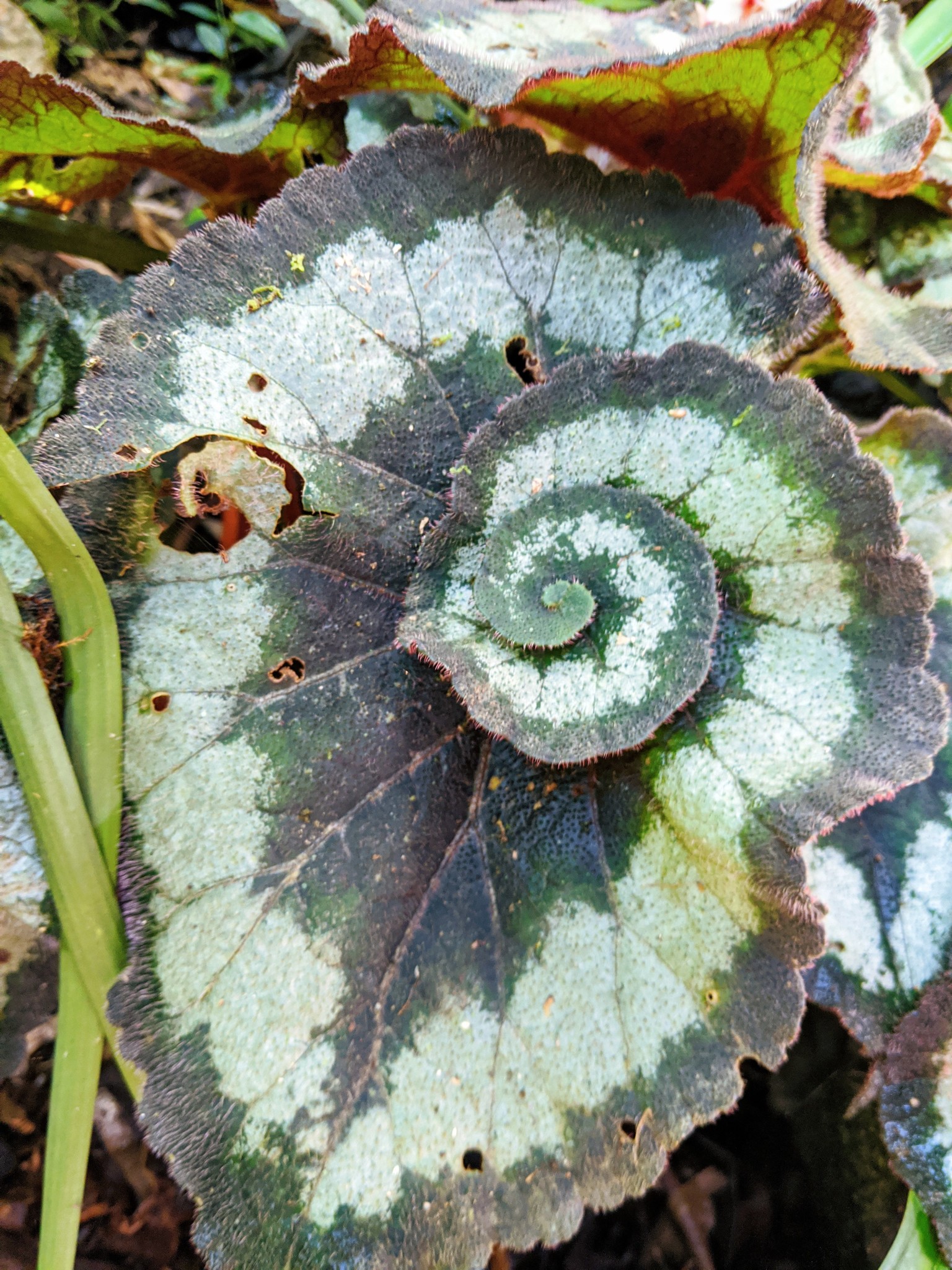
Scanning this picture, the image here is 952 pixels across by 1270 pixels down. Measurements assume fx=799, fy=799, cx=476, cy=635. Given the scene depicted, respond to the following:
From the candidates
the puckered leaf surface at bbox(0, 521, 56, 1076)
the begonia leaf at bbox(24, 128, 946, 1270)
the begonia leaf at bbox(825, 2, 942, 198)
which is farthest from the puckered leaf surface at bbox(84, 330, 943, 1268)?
the begonia leaf at bbox(825, 2, 942, 198)

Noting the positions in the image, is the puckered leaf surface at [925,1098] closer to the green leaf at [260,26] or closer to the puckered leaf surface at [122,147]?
the puckered leaf surface at [122,147]

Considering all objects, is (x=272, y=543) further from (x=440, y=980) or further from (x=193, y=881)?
(x=440, y=980)

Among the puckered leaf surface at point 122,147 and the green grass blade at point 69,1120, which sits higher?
the puckered leaf surface at point 122,147

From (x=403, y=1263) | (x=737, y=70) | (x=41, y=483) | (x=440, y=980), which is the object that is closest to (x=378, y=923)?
(x=440, y=980)

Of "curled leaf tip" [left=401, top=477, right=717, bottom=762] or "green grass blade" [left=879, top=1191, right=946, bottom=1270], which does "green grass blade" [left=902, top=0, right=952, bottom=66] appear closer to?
"curled leaf tip" [left=401, top=477, right=717, bottom=762]

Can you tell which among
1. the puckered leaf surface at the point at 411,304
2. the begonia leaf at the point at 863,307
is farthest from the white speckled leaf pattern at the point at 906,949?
the puckered leaf surface at the point at 411,304

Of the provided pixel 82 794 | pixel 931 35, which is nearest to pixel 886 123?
pixel 931 35
